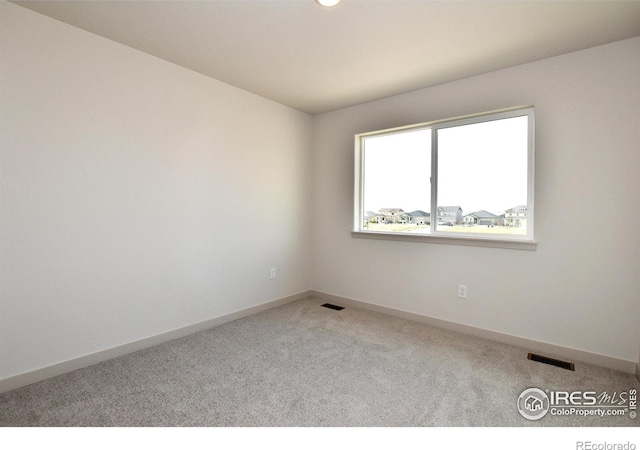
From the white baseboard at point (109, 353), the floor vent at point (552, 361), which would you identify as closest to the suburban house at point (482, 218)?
the floor vent at point (552, 361)

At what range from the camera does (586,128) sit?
2.37 m

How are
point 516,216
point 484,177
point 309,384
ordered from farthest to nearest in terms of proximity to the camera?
point 484,177
point 516,216
point 309,384

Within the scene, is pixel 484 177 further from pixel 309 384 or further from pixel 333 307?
pixel 309 384

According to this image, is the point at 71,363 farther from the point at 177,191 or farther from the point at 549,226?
the point at 549,226

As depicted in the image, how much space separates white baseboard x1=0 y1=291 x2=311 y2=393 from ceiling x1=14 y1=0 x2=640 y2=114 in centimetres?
237

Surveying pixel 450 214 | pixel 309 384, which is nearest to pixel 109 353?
pixel 309 384

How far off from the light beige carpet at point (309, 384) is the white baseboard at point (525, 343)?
0.26 feet

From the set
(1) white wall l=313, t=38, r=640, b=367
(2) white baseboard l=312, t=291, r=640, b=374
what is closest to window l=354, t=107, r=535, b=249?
(1) white wall l=313, t=38, r=640, b=367

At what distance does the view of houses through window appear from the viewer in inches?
108

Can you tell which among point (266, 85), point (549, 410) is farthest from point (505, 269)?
point (266, 85)

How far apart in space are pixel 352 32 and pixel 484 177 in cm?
179

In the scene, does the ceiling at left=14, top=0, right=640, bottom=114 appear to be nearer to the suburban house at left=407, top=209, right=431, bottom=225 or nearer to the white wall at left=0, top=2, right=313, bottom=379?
the white wall at left=0, top=2, right=313, bottom=379

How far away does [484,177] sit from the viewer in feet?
9.58

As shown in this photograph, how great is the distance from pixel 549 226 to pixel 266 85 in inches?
114
